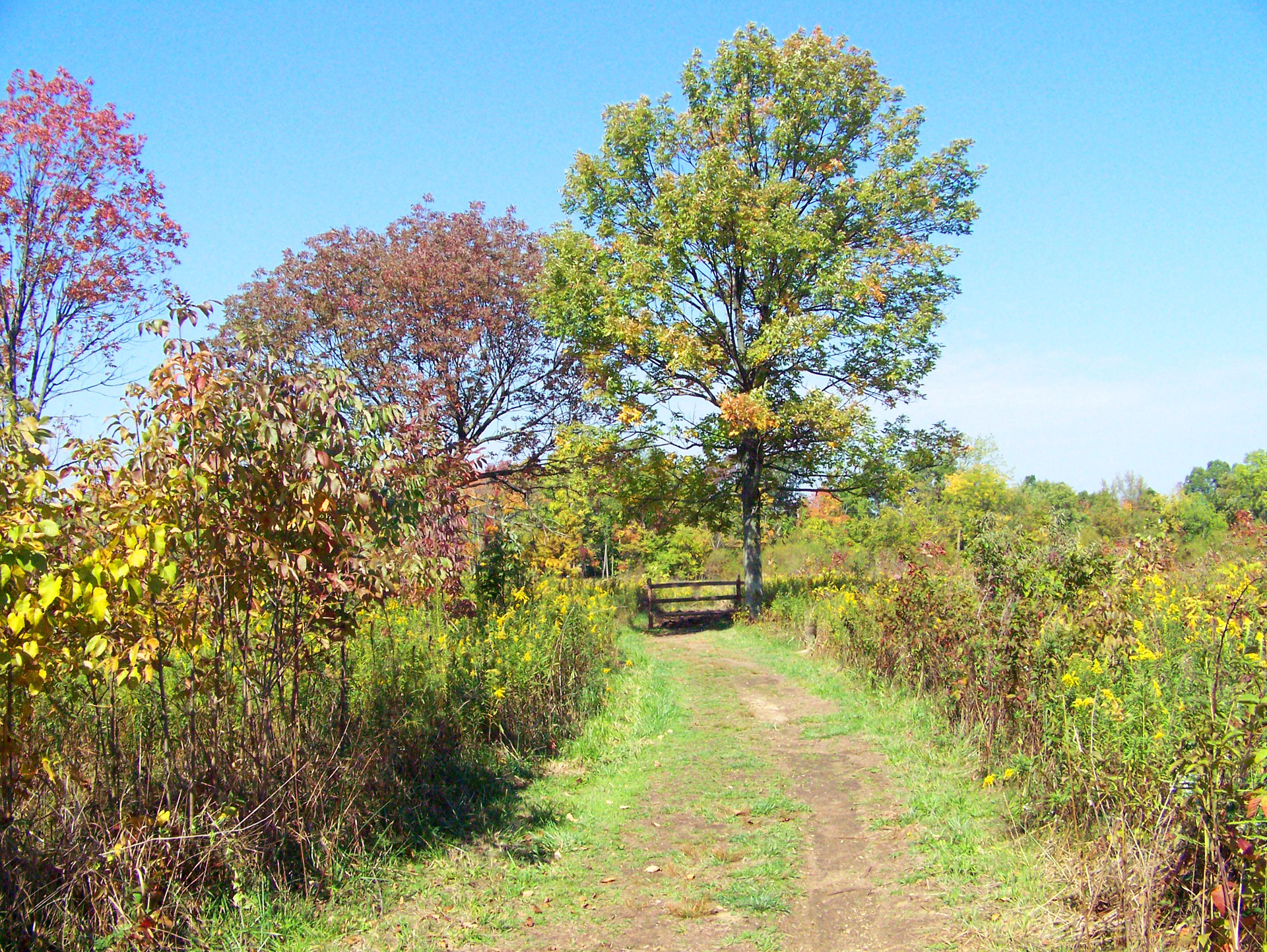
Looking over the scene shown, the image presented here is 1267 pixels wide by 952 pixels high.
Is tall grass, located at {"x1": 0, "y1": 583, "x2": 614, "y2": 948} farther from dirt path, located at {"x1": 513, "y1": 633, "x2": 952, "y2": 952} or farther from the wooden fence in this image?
the wooden fence

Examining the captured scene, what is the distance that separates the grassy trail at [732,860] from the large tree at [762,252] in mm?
9585

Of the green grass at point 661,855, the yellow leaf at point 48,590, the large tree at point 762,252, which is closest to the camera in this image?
the yellow leaf at point 48,590

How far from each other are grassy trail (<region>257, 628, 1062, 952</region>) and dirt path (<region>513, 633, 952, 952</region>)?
2cm

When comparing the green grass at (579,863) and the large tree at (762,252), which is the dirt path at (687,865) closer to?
the green grass at (579,863)

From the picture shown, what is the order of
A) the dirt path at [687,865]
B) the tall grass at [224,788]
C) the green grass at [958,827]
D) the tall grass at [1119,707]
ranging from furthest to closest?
the dirt path at [687,865] < the green grass at [958,827] < the tall grass at [224,788] < the tall grass at [1119,707]

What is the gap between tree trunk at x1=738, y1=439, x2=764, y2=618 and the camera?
19.0 m

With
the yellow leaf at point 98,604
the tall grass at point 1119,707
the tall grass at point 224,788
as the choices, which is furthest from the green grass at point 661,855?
the yellow leaf at point 98,604

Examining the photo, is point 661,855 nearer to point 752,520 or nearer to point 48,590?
point 48,590

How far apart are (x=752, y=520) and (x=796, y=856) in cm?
1380

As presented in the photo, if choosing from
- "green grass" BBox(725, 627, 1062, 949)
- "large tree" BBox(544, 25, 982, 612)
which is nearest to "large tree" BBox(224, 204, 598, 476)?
"large tree" BBox(544, 25, 982, 612)

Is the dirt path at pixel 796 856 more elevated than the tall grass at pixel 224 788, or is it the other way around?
the tall grass at pixel 224 788

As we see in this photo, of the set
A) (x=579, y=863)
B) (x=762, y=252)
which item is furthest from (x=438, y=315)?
(x=579, y=863)

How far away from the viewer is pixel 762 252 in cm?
1706

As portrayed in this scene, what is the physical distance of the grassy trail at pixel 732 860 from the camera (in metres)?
4.38
